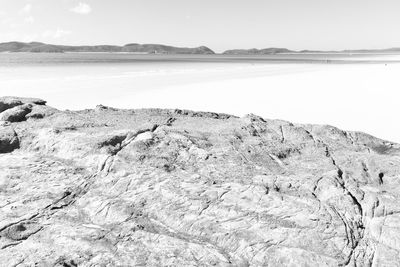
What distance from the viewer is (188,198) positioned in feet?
17.5

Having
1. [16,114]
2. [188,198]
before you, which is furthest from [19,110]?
[188,198]

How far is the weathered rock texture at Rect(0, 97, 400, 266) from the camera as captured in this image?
4594mm

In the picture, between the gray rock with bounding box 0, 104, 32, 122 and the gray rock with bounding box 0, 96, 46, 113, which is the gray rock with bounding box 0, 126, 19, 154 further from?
the gray rock with bounding box 0, 96, 46, 113

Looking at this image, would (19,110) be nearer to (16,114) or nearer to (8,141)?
(16,114)

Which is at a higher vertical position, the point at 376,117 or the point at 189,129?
the point at 189,129

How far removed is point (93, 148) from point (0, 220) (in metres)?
1.95

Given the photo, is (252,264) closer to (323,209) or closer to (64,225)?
(323,209)

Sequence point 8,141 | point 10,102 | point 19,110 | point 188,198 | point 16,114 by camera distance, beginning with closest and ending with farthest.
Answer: point 188,198 < point 8,141 < point 16,114 < point 19,110 < point 10,102

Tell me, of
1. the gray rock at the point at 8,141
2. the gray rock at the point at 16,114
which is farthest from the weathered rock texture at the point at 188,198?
the gray rock at the point at 16,114

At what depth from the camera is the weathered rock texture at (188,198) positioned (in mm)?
4594

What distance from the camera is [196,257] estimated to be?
454cm

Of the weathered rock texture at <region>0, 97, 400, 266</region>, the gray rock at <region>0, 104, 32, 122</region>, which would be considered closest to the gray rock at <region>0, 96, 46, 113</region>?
the gray rock at <region>0, 104, 32, 122</region>

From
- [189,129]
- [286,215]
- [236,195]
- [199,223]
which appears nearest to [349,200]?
[286,215]

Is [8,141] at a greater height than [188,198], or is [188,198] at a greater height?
[8,141]
